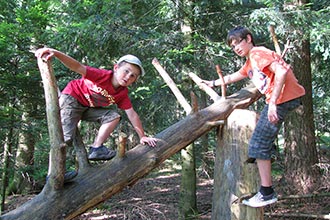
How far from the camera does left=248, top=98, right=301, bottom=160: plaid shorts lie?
10.5ft

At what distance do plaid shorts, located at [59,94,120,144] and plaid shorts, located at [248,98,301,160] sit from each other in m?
1.50

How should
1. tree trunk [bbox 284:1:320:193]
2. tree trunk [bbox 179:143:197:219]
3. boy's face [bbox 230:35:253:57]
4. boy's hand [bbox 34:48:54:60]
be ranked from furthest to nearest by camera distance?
tree trunk [bbox 284:1:320:193], tree trunk [bbox 179:143:197:219], boy's face [bbox 230:35:253:57], boy's hand [bbox 34:48:54:60]

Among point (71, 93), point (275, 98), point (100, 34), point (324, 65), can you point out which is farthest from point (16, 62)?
point (324, 65)

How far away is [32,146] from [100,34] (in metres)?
4.45

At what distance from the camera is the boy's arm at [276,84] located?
2957mm

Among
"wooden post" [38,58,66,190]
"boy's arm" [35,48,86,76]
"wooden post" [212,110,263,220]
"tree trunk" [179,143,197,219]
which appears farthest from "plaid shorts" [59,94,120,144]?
"tree trunk" [179,143,197,219]

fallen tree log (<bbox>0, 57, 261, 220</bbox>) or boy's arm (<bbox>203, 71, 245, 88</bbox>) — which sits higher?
boy's arm (<bbox>203, 71, 245, 88</bbox>)

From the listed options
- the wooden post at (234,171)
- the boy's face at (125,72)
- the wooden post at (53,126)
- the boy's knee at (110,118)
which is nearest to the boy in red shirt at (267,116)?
the wooden post at (234,171)

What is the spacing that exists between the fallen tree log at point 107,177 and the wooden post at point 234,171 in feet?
0.89

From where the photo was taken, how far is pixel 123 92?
356 cm

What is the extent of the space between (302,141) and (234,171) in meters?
4.49

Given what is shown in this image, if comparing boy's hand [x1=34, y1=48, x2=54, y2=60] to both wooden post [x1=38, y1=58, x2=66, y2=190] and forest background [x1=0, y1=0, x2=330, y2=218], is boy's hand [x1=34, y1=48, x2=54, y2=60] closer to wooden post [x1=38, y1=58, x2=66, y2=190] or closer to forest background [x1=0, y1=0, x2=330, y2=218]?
wooden post [x1=38, y1=58, x2=66, y2=190]

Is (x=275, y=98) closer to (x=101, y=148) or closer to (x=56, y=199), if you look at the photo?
(x=101, y=148)

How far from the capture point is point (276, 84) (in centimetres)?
298
